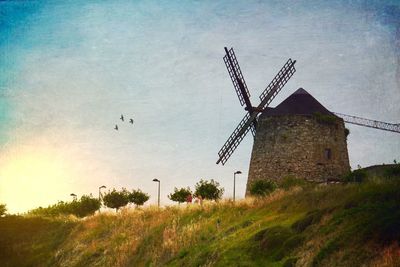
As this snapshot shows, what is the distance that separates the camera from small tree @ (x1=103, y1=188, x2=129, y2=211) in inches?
2591

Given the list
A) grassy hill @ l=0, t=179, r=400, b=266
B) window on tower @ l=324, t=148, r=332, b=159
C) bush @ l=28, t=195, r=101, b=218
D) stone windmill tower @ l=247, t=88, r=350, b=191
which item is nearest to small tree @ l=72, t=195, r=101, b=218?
→ bush @ l=28, t=195, r=101, b=218

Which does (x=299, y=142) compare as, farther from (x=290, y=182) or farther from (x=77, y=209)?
(x=77, y=209)

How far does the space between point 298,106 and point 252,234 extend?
26.8 meters

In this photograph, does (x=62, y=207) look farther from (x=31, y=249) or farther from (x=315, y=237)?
(x=315, y=237)

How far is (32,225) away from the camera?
58.1 meters

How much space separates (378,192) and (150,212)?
24.0 meters

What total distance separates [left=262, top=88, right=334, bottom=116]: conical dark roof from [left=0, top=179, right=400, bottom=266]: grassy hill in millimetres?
15395

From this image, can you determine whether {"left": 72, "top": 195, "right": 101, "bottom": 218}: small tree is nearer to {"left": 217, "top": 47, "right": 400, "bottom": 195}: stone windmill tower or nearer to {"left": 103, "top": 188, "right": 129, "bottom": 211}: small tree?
{"left": 103, "top": 188, "right": 129, "bottom": 211}: small tree

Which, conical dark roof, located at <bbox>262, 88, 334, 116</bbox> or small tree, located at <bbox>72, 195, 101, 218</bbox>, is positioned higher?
conical dark roof, located at <bbox>262, 88, 334, 116</bbox>

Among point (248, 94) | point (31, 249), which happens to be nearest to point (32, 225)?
point (31, 249)

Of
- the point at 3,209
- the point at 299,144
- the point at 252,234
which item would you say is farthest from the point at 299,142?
the point at 3,209

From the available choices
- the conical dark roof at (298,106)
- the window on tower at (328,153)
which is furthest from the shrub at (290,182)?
the conical dark roof at (298,106)

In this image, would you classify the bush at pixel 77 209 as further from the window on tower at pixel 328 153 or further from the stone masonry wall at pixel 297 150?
the window on tower at pixel 328 153

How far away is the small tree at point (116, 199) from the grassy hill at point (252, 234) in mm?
16144
